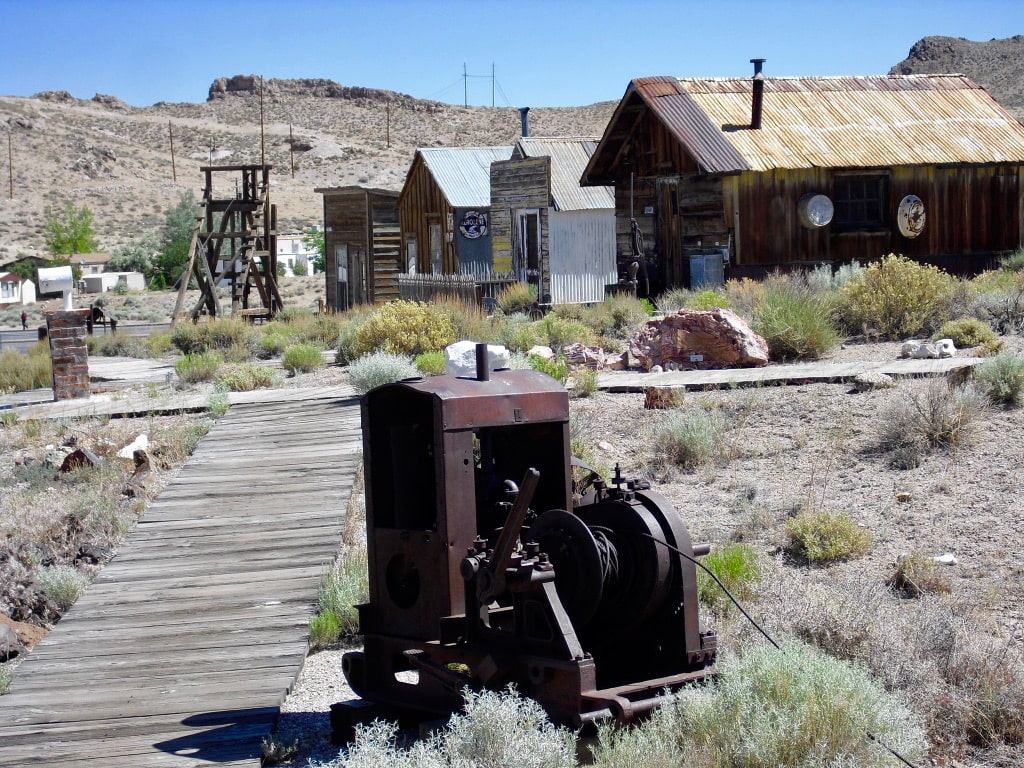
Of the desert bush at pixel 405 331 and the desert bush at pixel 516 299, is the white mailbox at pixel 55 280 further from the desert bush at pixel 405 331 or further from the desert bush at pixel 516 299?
the desert bush at pixel 516 299

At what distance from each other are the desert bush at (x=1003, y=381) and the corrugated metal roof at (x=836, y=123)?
427 inches

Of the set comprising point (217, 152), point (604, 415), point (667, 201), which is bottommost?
point (604, 415)

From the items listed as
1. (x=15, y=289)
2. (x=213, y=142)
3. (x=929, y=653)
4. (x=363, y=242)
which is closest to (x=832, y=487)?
(x=929, y=653)

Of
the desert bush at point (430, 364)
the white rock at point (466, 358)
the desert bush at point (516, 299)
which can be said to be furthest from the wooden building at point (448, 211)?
the white rock at point (466, 358)

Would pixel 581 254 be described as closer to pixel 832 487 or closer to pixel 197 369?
pixel 197 369

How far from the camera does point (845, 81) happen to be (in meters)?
24.3

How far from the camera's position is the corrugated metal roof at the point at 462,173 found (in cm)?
3006

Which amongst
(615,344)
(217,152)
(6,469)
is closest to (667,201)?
(615,344)

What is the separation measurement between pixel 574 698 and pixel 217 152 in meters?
92.3

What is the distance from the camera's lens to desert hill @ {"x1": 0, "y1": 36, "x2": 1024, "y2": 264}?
2953 inches

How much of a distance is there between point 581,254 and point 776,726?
24716 millimetres

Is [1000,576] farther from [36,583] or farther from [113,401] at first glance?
[113,401]

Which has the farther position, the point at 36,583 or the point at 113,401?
the point at 113,401

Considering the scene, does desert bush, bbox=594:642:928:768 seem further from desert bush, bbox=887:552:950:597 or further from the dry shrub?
the dry shrub
